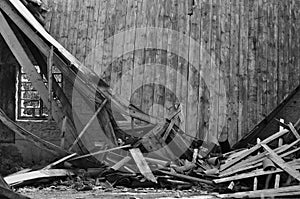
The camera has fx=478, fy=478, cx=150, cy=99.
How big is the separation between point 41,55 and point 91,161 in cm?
210

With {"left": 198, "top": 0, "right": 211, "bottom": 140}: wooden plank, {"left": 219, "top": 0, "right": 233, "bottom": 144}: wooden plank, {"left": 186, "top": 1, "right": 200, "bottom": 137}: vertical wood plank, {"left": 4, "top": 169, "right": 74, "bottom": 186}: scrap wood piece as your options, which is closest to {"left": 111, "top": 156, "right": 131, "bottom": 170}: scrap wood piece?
{"left": 4, "top": 169, "right": 74, "bottom": 186}: scrap wood piece

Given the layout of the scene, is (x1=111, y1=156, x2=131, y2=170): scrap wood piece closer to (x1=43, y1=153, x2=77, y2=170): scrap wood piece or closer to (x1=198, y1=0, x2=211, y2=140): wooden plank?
(x1=43, y1=153, x2=77, y2=170): scrap wood piece

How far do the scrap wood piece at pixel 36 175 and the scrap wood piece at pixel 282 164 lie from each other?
293 cm

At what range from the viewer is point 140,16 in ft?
28.7

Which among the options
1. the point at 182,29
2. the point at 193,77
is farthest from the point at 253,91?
the point at 182,29

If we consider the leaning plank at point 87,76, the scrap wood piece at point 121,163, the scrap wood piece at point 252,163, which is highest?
the leaning plank at point 87,76

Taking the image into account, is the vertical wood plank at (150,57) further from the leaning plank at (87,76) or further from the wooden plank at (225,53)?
the wooden plank at (225,53)

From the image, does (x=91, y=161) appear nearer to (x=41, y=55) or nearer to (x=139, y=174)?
(x=139, y=174)

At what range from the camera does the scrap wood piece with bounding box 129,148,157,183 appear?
6789 millimetres

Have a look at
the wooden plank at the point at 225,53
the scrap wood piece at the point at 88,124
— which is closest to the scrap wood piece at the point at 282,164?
the wooden plank at the point at 225,53

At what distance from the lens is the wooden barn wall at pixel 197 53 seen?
859cm

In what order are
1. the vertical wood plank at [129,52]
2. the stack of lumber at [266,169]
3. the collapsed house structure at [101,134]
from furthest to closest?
the vertical wood plank at [129,52] < the collapsed house structure at [101,134] < the stack of lumber at [266,169]

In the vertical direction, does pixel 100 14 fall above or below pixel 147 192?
above

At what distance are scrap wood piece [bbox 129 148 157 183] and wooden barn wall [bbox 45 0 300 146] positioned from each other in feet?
4.61
